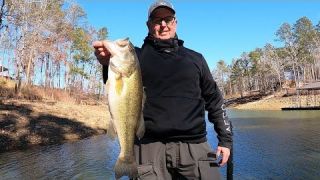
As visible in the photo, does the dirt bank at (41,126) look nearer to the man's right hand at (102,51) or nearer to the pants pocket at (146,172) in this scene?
the pants pocket at (146,172)

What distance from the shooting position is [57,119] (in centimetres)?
2934

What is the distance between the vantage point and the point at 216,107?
177 inches

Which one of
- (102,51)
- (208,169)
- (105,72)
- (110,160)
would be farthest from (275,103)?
(102,51)

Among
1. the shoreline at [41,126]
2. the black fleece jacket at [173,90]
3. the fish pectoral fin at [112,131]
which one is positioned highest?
the black fleece jacket at [173,90]

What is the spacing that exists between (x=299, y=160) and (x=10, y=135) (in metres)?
13.9

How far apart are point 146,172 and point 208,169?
0.62m

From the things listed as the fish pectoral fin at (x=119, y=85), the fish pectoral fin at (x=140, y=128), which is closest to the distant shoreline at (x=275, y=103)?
the fish pectoral fin at (x=140, y=128)

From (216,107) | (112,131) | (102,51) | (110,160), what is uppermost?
(102,51)

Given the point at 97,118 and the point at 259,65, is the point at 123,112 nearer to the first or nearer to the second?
the point at 97,118

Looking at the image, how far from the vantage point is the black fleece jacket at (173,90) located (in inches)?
158

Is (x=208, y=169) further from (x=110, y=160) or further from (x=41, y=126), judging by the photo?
(x=41, y=126)

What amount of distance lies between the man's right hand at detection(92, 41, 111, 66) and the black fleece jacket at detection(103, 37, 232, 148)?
0.62 metres

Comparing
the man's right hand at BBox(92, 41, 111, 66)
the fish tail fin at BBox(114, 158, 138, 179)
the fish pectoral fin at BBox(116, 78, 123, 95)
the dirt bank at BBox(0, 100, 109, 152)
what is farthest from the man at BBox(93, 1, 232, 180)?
the dirt bank at BBox(0, 100, 109, 152)

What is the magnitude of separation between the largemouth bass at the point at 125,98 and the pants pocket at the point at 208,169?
76cm
